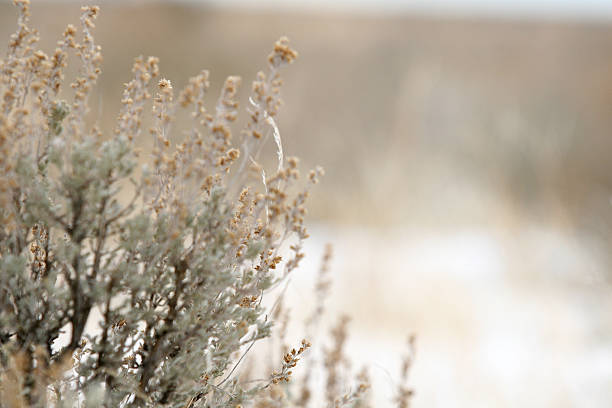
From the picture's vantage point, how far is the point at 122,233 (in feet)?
3.38

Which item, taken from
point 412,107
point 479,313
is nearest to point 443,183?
point 412,107

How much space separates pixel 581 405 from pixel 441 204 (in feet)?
17.7

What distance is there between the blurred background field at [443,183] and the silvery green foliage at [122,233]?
138 mm

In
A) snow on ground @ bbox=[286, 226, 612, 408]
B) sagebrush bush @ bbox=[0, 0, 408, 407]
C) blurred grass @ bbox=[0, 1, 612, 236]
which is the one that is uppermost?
blurred grass @ bbox=[0, 1, 612, 236]

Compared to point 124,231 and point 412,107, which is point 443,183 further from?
point 124,231

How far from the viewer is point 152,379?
1.10m

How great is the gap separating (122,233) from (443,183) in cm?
805

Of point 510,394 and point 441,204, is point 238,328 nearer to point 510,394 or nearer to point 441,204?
point 510,394

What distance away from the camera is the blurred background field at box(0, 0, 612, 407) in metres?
3.88

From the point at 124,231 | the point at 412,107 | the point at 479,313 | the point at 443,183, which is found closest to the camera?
the point at 124,231

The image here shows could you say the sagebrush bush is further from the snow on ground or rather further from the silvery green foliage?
the snow on ground

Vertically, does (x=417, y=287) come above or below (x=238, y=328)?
above

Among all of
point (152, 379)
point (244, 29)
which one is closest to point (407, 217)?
point (152, 379)

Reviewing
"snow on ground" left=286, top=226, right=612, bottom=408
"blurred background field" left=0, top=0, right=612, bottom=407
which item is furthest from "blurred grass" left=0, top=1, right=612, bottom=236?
"snow on ground" left=286, top=226, right=612, bottom=408
